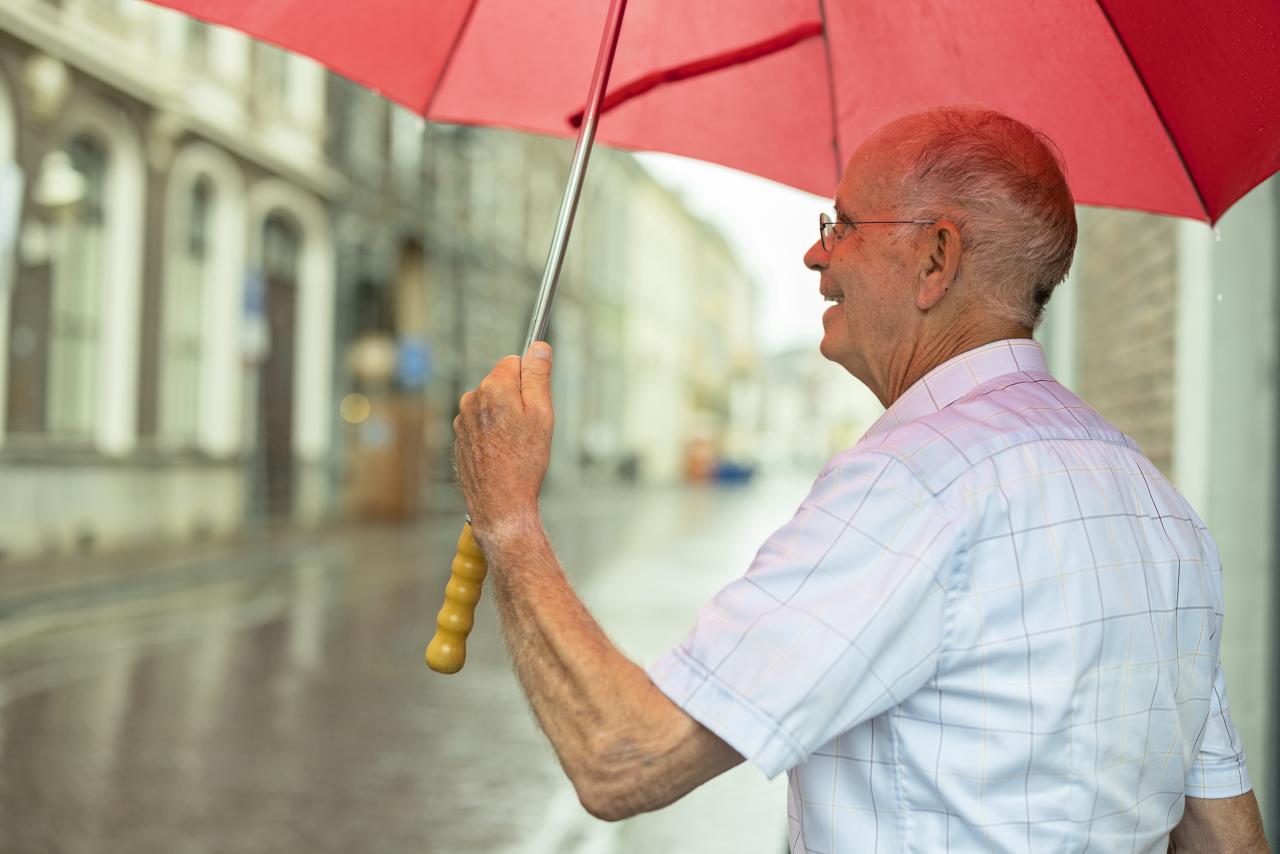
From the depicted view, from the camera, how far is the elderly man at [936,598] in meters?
1.40

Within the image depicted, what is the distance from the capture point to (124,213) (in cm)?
1650

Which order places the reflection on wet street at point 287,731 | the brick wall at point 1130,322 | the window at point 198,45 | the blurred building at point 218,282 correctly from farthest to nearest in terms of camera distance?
the window at point 198,45
the blurred building at point 218,282
the reflection on wet street at point 287,731
the brick wall at point 1130,322

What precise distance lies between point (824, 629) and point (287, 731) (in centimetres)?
579

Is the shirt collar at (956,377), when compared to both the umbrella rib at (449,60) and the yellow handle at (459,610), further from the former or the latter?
the umbrella rib at (449,60)

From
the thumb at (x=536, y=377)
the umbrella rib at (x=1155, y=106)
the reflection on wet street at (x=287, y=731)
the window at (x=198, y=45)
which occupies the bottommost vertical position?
the reflection on wet street at (x=287, y=731)

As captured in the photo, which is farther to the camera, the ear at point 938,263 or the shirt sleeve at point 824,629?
the ear at point 938,263

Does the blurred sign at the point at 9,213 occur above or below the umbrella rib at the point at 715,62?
above

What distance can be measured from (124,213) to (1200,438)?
48.7 feet

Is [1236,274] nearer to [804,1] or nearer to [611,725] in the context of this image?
[804,1]

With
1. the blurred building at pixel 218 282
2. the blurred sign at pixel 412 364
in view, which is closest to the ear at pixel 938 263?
the blurred building at pixel 218 282

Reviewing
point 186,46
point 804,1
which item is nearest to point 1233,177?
point 804,1

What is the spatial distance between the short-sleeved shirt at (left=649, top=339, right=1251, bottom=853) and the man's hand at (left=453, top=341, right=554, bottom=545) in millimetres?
281

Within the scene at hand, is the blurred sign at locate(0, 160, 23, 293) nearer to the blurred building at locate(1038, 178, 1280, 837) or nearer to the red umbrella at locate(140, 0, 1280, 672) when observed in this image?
the blurred building at locate(1038, 178, 1280, 837)

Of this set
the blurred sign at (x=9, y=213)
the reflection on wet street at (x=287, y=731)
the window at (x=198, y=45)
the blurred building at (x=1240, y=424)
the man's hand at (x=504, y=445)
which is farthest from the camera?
the window at (x=198, y=45)
